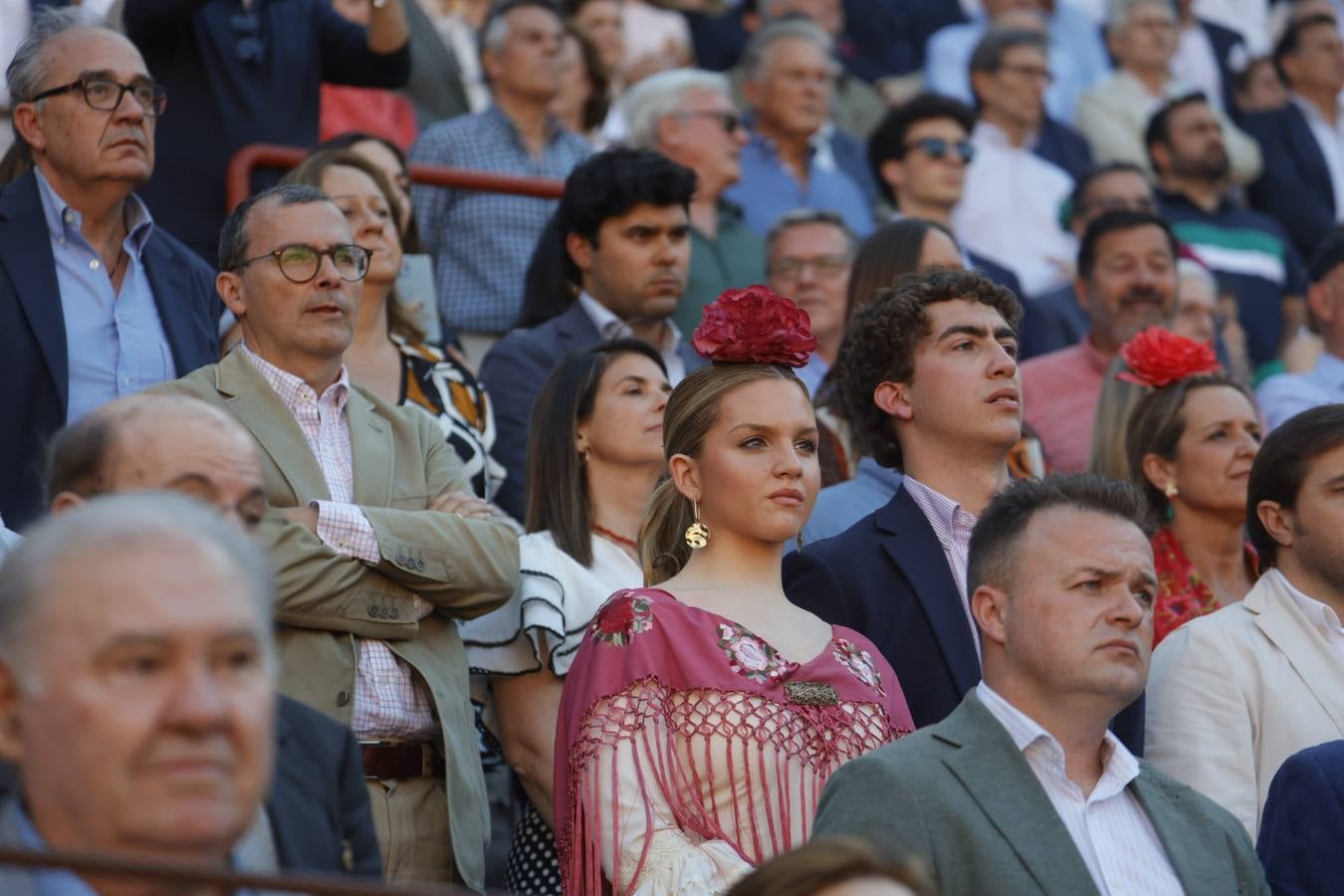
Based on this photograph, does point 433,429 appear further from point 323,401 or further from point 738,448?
point 738,448

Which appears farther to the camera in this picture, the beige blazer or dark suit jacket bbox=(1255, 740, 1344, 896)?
the beige blazer

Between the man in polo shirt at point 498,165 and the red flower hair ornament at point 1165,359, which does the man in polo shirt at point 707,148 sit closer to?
the man in polo shirt at point 498,165

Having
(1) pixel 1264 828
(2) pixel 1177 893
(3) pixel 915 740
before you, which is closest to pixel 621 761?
(3) pixel 915 740

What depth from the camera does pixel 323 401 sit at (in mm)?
5043

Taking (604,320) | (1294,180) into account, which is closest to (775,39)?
(604,320)

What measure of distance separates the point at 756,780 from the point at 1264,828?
1138 millimetres

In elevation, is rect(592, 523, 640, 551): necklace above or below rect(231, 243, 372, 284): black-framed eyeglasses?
below

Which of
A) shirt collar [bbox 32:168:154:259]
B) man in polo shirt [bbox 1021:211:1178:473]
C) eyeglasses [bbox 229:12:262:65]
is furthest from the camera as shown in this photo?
man in polo shirt [bbox 1021:211:1178:473]

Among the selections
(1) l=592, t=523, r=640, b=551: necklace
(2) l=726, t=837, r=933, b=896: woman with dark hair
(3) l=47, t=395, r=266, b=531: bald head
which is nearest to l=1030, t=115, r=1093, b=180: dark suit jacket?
(1) l=592, t=523, r=640, b=551: necklace

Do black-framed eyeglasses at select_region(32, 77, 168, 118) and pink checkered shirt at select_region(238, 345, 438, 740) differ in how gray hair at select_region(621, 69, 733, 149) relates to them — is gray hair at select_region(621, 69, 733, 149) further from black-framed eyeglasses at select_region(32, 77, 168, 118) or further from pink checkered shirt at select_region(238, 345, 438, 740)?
pink checkered shirt at select_region(238, 345, 438, 740)

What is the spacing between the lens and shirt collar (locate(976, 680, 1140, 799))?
13.4ft

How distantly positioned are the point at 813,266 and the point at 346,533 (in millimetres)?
3602

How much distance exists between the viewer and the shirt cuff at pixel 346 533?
4633 mm

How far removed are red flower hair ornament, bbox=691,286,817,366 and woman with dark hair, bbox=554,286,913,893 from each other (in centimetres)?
20
